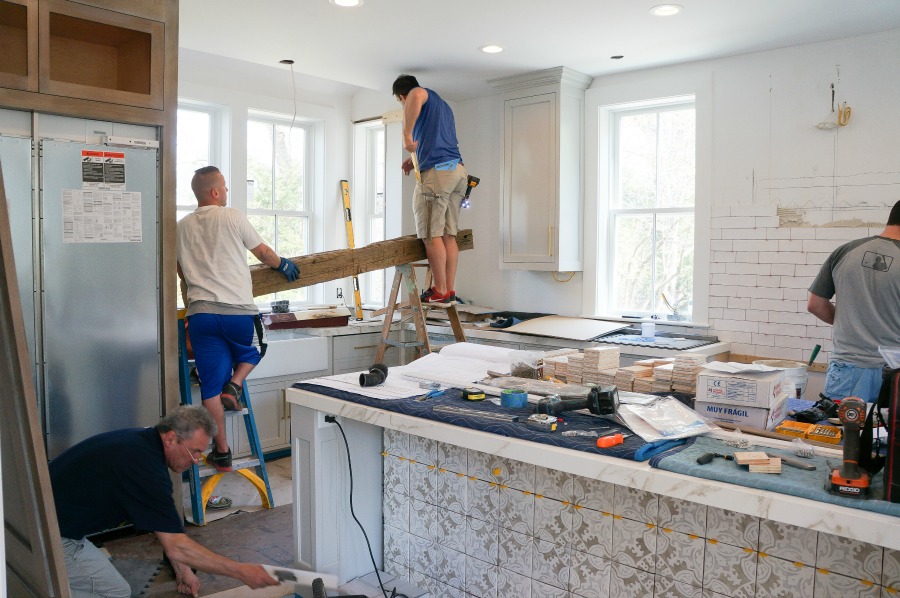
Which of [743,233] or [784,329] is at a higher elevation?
[743,233]

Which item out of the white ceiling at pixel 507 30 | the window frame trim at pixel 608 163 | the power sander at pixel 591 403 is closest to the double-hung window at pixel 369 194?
the white ceiling at pixel 507 30

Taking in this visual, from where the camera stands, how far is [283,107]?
6.65m

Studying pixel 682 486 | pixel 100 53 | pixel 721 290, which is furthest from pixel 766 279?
pixel 100 53

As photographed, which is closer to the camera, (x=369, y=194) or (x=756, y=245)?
(x=756, y=245)

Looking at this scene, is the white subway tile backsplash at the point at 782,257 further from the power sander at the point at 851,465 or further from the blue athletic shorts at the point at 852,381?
the power sander at the point at 851,465

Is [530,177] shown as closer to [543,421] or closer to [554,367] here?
[554,367]

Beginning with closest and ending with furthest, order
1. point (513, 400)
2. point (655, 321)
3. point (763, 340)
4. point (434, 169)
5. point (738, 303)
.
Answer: point (513, 400) < point (434, 169) < point (763, 340) < point (738, 303) < point (655, 321)

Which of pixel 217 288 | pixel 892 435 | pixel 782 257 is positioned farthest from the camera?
pixel 782 257

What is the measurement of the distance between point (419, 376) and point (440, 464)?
1.41 feet

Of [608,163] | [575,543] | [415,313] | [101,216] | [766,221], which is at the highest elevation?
[608,163]

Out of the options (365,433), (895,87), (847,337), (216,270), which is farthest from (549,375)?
(895,87)

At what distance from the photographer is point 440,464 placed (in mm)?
2816

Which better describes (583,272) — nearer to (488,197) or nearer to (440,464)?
(488,197)

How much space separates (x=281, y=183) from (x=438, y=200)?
2.73 metres
